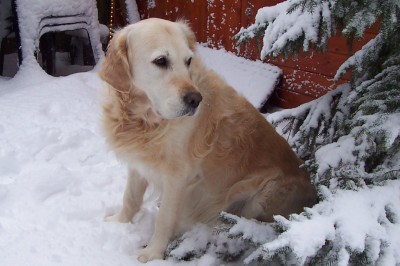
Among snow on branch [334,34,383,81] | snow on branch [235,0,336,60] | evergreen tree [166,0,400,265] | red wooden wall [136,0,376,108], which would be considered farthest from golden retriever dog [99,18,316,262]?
red wooden wall [136,0,376,108]

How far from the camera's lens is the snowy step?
15.9 ft

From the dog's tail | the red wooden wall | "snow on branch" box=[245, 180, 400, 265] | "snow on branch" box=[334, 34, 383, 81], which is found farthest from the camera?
the red wooden wall

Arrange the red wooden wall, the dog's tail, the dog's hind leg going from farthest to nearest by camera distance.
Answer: the red wooden wall → the dog's hind leg → the dog's tail

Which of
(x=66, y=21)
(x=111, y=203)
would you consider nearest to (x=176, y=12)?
(x=66, y=21)

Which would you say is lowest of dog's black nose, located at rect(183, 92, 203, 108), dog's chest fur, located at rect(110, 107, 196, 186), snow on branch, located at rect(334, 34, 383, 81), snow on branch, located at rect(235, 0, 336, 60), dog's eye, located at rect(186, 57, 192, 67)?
dog's chest fur, located at rect(110, 107, 196, 186)

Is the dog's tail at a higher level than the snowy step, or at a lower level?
higher

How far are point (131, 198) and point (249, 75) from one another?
2.63m

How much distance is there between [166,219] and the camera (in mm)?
2564

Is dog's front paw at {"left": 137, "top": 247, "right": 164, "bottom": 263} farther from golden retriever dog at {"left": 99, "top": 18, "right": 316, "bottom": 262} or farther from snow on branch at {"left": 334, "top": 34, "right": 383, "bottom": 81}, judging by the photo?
snow on branch at {"left": 334, "top": 34, "right": 383, "bottom": 81}

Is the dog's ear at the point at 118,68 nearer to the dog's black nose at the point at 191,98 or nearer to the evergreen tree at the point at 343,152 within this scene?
the dog's black nose at the point at 191,98

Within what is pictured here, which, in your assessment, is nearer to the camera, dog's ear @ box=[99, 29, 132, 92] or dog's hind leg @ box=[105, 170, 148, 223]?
dog's ear @ box=[99, 29, 132, 92]

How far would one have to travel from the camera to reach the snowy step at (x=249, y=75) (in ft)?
15.9

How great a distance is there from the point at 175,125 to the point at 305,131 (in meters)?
0.86

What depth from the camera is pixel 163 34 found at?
2316 mm
